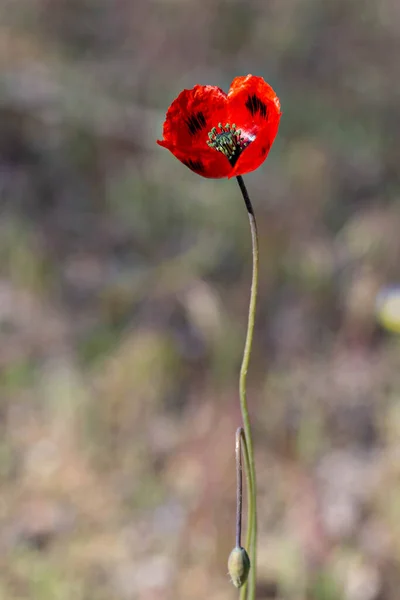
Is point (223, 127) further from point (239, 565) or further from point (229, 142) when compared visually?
point (239, 565)

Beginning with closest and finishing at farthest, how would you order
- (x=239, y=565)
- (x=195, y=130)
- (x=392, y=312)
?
1. (x=239, y=565)
2. (x=195, y=130)
3. (x=392, y=312)

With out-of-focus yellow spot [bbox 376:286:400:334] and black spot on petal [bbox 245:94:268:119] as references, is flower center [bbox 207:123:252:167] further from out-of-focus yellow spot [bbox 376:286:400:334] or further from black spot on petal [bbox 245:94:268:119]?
out-of-focus yellow spot [bbox 376:286:400:334]

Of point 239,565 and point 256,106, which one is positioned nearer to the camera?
point 239,565

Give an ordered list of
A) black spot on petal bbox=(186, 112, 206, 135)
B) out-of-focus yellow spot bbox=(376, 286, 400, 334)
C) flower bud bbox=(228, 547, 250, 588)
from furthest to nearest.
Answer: out-of-focus yellow spot bbox=(376, 286, 400, 334), black spot on petal bbox=(186, 112, 206, 135), flower bud bbox=(228, 547, 250, 588)

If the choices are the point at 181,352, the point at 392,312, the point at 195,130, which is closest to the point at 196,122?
the point at 195,130

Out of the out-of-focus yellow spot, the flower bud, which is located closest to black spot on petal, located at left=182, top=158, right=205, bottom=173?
the flower bud

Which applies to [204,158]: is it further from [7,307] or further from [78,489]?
[7,307]

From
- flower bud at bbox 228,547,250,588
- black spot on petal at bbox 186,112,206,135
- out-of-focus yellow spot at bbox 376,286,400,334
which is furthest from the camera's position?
out-of-focus yellow spot at bbox 376,286,400,334

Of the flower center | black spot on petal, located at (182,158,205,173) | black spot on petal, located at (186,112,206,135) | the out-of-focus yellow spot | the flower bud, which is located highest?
the out-of-focus yellow spot

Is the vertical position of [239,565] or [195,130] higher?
[195,130]
